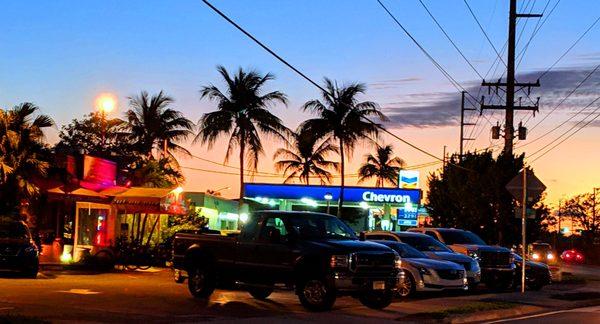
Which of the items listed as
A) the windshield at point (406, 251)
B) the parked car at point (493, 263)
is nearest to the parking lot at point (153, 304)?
the windshield at point (406, 251)

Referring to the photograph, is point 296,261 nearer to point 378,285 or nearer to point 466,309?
point 378,285

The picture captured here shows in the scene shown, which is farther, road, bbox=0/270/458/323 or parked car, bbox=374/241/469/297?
parked car, bbox=374/241/469/297

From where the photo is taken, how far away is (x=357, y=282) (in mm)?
15383

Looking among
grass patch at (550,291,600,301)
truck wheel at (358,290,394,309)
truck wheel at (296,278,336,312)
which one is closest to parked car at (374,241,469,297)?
truck wheel at (358,290,394,309)

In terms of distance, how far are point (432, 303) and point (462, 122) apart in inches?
2084

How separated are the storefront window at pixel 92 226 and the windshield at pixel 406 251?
13187 mm

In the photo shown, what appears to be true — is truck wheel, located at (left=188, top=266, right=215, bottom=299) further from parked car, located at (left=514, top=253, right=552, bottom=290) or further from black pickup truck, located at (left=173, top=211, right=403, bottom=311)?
parked car, located at (left=514, top=253, right=552, bottom=290)

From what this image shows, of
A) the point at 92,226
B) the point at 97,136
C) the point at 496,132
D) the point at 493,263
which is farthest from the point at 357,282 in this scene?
the point at 97,136

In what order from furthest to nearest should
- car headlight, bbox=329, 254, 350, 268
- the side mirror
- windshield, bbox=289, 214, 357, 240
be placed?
windshield, bbox=289, 214, 357, 240 → the side mirror → car headlight, bbox=329, 254, 350, 268

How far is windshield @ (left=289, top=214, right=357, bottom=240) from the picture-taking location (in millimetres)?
16453

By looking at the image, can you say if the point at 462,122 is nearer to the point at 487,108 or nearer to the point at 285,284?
the point at 487,108

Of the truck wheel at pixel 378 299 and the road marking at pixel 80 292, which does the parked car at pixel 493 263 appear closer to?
the truck wheel at pixel 378 299

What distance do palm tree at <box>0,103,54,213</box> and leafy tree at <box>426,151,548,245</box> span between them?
64.0 feet

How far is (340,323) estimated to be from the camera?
541 inches
